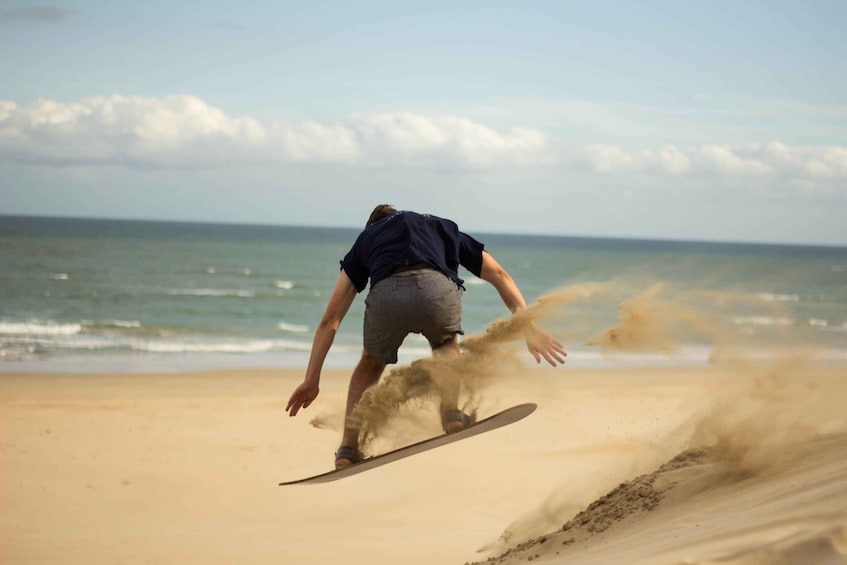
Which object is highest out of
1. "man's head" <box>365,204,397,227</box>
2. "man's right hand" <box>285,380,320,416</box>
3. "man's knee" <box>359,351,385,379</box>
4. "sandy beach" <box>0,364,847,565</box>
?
"man's head" <box>365,204,397,227</box>

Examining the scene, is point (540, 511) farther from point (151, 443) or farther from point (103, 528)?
point (151, 443)

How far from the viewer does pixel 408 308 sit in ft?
15.1

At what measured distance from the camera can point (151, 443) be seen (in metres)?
9.80

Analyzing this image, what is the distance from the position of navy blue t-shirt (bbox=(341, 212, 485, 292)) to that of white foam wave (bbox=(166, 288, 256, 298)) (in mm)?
30103

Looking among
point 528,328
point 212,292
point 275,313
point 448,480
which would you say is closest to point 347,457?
point 528,328

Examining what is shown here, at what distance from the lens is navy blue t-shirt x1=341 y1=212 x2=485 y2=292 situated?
465 centimetres

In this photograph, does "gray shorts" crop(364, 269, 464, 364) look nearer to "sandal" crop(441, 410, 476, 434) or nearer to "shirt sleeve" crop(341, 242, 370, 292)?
"shirt sleeve" crop(341, 242, 370, 292)

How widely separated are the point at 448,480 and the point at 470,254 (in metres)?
3.68

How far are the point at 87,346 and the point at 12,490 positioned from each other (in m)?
13.0

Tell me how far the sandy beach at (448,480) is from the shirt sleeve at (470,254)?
0.70 metres

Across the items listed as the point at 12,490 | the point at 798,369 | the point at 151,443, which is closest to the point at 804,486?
the point at 798,369

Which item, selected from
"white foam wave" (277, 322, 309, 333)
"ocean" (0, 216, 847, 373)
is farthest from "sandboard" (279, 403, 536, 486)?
"white foam wave" (277, 322, 309, 333)

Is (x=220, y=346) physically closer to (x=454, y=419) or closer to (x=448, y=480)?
(x=448, y=480)

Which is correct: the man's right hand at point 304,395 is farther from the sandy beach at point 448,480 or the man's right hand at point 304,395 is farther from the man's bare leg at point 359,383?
the sandy beach at point 448,480
